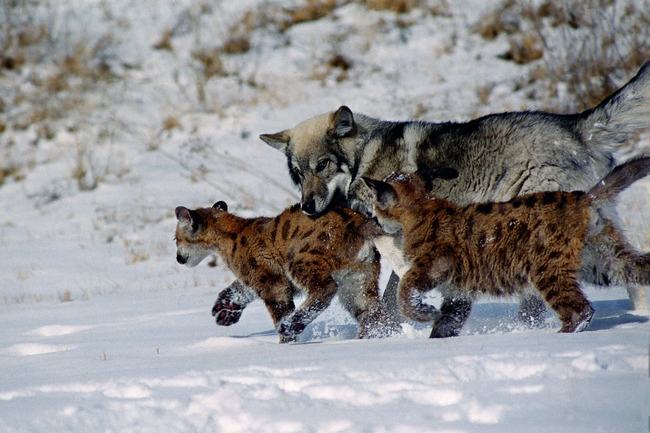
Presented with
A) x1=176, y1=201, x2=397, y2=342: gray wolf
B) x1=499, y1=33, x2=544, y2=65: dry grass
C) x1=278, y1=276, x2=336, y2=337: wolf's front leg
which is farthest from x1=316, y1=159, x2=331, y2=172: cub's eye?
x1=499, y1=33, x2=544, y2=65: dry grass

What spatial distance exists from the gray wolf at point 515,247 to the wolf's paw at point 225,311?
5.24 feet

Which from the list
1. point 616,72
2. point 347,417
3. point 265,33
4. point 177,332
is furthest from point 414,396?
point 265,33

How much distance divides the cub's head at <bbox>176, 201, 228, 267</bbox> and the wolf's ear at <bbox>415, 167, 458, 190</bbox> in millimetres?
2014

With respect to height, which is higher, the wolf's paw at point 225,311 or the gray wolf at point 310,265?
the gray wolf at point 310,265

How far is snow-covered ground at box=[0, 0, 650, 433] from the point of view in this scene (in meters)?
5.41

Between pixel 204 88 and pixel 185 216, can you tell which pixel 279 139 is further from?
pixel 204 88

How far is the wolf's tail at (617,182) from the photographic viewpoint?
6895 mm

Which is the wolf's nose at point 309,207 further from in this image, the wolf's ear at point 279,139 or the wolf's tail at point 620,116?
the wolf's tail at point 620,116

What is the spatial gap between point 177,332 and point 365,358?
2.93 meters

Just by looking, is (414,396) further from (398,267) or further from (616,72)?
(616,72)

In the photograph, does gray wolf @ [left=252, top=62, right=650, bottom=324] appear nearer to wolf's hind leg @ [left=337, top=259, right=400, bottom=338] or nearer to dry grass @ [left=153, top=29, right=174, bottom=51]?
wolf's hind leg @ [left=337, top=259, right=400, bottom=338]

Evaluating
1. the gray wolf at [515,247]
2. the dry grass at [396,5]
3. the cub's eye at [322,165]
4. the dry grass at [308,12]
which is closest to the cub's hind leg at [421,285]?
the gray wolf at [515,247]

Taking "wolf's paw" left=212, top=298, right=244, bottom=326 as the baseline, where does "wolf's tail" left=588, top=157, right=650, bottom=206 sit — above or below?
above

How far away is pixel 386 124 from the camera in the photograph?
9.59 m
